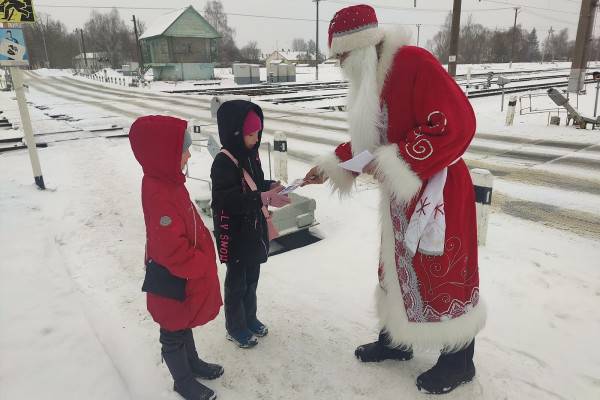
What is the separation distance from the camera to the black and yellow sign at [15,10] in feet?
19.1

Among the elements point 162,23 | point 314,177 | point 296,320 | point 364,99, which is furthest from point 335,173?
point 162,23

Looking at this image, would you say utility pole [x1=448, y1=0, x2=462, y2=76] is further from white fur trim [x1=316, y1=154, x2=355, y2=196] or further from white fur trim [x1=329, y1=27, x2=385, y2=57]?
white fur trim [x1=329, y1=27, x2=385, y2=57]

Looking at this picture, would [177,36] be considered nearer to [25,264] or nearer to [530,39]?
[25,264]

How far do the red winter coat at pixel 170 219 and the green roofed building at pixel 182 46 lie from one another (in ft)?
140

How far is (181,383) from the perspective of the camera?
2426mm

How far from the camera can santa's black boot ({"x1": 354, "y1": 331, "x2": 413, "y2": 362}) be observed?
2775mm

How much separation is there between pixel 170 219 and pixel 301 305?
1741mm

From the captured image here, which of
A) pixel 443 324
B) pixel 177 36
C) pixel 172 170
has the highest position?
pixel 177 36

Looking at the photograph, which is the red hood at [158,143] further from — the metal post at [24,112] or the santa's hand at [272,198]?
the metal post at [24,112]

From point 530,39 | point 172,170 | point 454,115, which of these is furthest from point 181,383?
point 530,39

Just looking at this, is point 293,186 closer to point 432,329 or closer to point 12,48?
point 432,329

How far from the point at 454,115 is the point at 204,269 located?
4.92 ft

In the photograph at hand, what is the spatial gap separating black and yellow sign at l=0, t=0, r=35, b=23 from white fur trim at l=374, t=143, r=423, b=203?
250 inches

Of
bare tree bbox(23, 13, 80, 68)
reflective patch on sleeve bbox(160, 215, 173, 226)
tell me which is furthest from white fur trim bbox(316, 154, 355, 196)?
bare tree bbox(23, 13, 80, 68)
